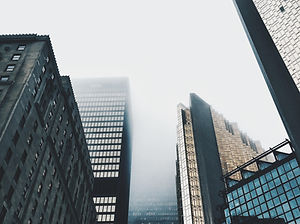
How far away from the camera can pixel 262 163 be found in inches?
2285

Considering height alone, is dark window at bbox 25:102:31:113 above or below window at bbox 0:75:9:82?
below

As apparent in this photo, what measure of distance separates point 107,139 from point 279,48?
3684 inches

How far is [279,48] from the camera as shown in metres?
59.5

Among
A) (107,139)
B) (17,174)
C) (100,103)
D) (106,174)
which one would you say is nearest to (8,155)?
(17,174)

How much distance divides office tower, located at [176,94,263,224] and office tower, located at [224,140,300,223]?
77.1 ft

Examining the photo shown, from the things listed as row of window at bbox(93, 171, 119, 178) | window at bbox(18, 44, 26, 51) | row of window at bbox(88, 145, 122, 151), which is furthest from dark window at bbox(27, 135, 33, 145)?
row of window at bbox(88, 145, 122, 151)

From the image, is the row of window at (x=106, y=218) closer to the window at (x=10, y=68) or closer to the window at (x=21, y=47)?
the window at (x=21, y=47)

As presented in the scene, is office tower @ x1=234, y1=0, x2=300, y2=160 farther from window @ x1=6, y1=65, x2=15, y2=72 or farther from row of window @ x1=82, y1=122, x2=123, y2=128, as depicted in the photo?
row of window @ x1=82, y1=122, x2=123, y2=128

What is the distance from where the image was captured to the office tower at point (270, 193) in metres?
47.7

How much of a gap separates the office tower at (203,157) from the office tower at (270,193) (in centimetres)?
2349

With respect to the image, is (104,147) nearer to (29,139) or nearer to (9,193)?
(29,139)

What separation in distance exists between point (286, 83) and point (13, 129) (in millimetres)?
49351

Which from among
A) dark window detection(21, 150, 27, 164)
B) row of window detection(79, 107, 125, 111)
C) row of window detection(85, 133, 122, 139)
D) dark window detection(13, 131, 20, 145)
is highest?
row of window detection(79, 107, 125, 111)

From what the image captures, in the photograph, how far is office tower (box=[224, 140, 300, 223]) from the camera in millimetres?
47719
